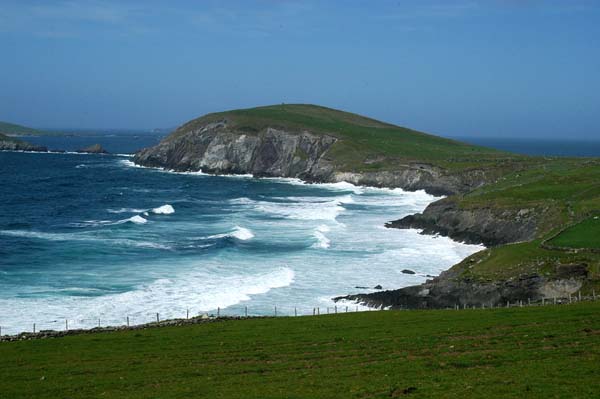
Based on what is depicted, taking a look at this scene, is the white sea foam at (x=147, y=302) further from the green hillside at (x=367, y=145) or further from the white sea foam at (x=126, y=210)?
the green hillside at (x=367, y=145)

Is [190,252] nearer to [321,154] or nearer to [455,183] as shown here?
[455,183]

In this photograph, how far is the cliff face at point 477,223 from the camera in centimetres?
6906

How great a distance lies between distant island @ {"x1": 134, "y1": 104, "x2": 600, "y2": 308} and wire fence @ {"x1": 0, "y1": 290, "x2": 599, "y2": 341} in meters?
1.23

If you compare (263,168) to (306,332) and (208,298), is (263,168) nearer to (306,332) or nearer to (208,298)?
(208,298)

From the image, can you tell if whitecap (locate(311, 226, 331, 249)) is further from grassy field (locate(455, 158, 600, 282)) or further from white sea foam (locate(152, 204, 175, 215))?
white sea foam (locate(152, 204, 175, 215))

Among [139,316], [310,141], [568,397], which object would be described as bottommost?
[139,316]

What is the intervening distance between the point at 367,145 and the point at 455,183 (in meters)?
43.9

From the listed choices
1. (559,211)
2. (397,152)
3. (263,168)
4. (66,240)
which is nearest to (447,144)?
(397,152)

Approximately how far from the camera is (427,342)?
29281 millimetres

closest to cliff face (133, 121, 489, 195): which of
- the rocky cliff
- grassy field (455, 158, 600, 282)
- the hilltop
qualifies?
the hilltop

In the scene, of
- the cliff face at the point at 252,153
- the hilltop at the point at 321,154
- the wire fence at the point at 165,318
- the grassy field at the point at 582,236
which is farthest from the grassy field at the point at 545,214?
the cliff face at the point at 252,153

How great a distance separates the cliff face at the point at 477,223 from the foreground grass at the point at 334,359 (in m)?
34.0

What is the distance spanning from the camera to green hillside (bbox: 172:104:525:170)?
150 metres

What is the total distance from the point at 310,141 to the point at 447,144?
44789mm
